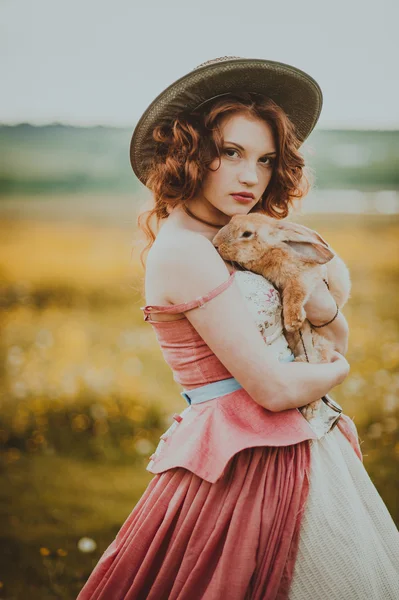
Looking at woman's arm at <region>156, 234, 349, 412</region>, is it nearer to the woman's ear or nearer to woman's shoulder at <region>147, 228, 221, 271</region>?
woman's shoulder at <region>147, 228, 221, 271</region>

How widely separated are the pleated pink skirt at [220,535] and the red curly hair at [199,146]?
0.90m

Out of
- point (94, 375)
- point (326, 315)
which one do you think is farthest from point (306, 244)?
point (94, 375)

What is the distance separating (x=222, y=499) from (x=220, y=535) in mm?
99

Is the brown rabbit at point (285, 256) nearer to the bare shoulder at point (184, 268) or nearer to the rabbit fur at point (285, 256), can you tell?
the rabbit fur at point (285, 256)

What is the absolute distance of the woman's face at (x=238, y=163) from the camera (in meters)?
2.03

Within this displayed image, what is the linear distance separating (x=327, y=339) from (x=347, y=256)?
3380mm

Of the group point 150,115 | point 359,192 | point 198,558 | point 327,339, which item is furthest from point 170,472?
point 359,192

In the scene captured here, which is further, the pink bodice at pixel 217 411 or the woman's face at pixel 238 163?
the woman's face at pixel 238 163

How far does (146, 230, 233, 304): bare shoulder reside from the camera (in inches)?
71.3

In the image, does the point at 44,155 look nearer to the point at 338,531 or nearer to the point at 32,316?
the point at 32,316

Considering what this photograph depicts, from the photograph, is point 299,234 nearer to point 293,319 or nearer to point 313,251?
point 313,251

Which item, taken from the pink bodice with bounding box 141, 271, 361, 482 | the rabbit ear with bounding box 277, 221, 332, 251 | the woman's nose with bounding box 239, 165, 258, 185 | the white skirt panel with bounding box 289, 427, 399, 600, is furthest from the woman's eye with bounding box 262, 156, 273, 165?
the white skirt panel with bounding box 289, 427, 399, 600

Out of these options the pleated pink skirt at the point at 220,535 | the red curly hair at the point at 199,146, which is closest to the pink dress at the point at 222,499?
the pleated pink skirt at the point at 220,535

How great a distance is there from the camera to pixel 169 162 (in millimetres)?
2092
